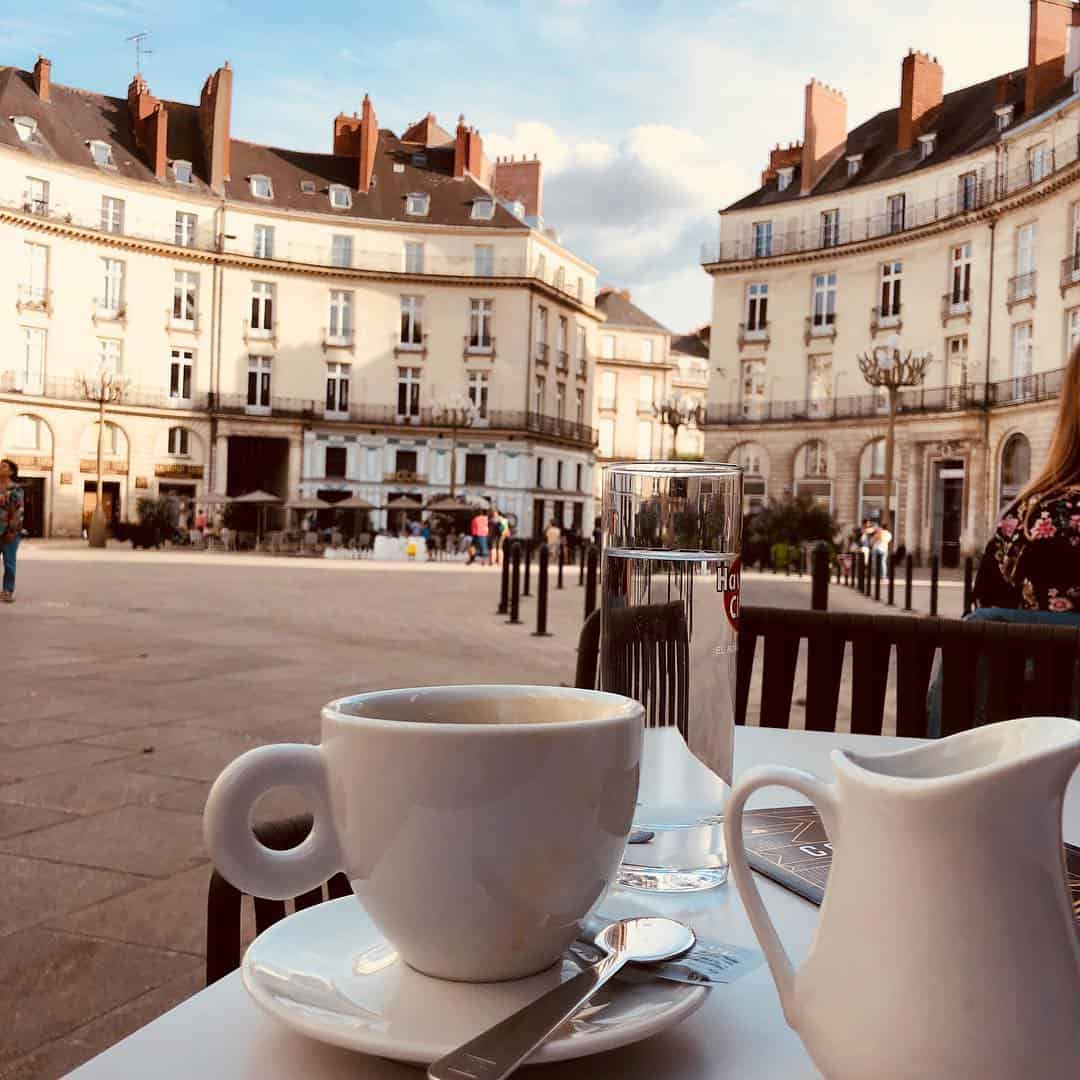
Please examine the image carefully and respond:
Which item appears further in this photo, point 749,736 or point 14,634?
point 14,634

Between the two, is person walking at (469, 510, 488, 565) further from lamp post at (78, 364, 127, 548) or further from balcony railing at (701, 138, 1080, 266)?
balcony railing at (701, 138, 1080, 266)

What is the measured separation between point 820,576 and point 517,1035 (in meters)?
7.58

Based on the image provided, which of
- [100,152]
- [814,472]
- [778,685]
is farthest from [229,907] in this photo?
[100,152]

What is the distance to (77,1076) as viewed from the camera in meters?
0.63

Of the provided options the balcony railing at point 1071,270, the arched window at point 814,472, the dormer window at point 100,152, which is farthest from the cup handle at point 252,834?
the dormer window at point 100,152

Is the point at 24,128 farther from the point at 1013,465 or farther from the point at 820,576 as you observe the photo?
the point at 820,576

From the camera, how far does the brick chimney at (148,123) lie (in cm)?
4012

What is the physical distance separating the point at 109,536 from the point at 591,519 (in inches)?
834

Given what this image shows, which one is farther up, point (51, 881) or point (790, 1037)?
point (790, 1037)

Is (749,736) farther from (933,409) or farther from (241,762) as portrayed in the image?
(933,409)

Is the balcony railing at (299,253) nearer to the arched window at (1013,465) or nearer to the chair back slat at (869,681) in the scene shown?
the arched window at (1013,465)

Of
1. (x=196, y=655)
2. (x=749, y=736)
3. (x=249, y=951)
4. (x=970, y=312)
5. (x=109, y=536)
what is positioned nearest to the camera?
(x=249, y=951)

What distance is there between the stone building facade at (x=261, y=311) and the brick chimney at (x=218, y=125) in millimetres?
108

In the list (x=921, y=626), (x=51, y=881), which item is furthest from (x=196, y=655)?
(x=921, y=626)
